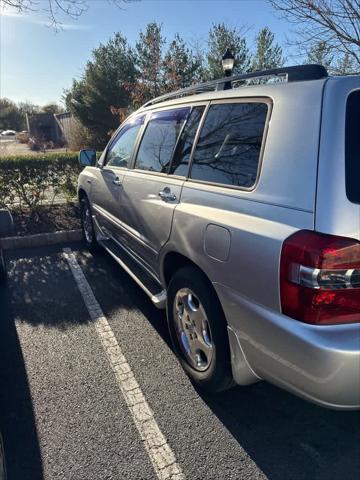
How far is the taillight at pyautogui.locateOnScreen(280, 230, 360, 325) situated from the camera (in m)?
1.54

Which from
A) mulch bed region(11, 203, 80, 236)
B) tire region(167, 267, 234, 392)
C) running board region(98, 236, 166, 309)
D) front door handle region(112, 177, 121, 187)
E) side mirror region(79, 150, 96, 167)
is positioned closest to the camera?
tire region(167, 267, 234, 392)

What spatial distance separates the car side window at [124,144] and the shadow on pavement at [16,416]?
2.00m

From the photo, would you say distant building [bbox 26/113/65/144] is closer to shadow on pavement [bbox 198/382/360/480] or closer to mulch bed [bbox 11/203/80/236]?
mulch bed [bbox 11/203/80/236]

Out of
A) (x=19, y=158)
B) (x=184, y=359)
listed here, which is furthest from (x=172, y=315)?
(x=19, y=158)

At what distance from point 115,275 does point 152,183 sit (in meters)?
1.90

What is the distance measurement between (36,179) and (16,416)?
16.7 feet

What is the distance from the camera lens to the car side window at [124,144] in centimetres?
372

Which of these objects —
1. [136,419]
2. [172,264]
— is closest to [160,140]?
[172,264]

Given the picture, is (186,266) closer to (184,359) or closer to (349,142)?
(184,359)

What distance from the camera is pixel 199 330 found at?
2479 mm

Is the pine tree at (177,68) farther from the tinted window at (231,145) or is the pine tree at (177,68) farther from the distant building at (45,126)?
the distant building at (45,126)

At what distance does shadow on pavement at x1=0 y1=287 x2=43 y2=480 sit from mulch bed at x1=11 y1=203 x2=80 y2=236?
3202 millimetres

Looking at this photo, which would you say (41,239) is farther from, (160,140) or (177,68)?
(177,68)

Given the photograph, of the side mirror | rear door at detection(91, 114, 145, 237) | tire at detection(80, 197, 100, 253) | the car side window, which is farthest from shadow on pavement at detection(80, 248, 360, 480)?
the side mirror
